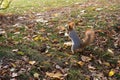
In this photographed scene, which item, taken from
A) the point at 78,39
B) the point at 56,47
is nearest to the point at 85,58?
the point at 78,39

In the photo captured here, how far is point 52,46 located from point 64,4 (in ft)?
8.87

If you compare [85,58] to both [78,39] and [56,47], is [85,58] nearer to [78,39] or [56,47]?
[78,39]

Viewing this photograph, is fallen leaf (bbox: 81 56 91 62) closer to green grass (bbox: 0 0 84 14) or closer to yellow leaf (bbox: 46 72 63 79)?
yellow leaf (bbox: 46 72 63 79)

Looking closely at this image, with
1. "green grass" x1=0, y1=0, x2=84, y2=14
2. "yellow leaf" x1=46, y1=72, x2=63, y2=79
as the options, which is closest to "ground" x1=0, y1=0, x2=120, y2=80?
"yellow leaf" x1=46, y1=72, x2=63, y2=79

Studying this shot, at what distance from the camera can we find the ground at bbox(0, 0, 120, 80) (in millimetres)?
4477

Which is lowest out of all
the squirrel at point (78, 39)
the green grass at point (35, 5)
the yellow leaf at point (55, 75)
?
the yellow leaf at point (55, 75)

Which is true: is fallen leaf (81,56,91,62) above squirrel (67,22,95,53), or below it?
below

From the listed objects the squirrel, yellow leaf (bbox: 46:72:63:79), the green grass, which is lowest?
yellow leaf (bbox: 46:72:63:79)

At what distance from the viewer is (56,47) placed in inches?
201

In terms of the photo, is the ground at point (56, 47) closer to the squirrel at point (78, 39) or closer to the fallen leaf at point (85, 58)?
the fallen leaf at point (85, 58)

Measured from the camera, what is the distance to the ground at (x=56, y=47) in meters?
4.48

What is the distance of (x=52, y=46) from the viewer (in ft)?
16.8

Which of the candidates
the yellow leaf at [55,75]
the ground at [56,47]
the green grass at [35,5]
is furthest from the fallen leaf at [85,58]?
the green grass at [35,5]

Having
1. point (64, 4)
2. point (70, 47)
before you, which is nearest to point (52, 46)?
point (70, 47)
